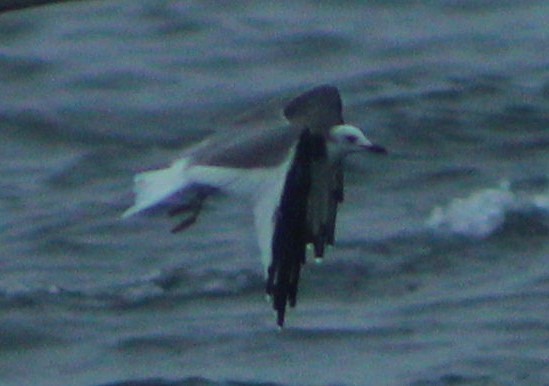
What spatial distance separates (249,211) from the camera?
713 cm

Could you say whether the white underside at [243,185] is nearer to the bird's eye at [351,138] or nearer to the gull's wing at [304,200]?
the gull's wing at [304,200]

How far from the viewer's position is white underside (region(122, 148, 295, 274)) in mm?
2529

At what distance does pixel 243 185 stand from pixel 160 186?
143 mm

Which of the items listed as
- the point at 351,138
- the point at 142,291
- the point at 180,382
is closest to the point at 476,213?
the point at 142,291

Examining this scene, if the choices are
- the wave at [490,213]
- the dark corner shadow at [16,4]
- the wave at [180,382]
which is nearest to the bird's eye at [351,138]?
the dark corner shadow at [16,4]

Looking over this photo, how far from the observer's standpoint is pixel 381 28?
32.3 ft

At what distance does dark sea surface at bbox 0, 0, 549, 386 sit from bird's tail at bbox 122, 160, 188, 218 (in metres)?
1.22

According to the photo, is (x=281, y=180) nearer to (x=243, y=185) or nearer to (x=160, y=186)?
(x=243, y=185)

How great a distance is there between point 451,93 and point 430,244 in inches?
73.0

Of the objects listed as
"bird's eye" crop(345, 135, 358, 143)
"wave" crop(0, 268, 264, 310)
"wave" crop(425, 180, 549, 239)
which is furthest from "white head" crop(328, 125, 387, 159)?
"wave" crop(425, 180, 549, 239)

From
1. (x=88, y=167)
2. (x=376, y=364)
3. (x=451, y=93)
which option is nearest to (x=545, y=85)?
(x=451, y=93)

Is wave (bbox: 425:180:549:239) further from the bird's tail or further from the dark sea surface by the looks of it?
the bird's tail

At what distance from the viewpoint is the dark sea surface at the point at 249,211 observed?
5879 mm

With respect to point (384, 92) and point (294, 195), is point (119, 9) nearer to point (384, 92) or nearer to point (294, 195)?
point (384, 92)
